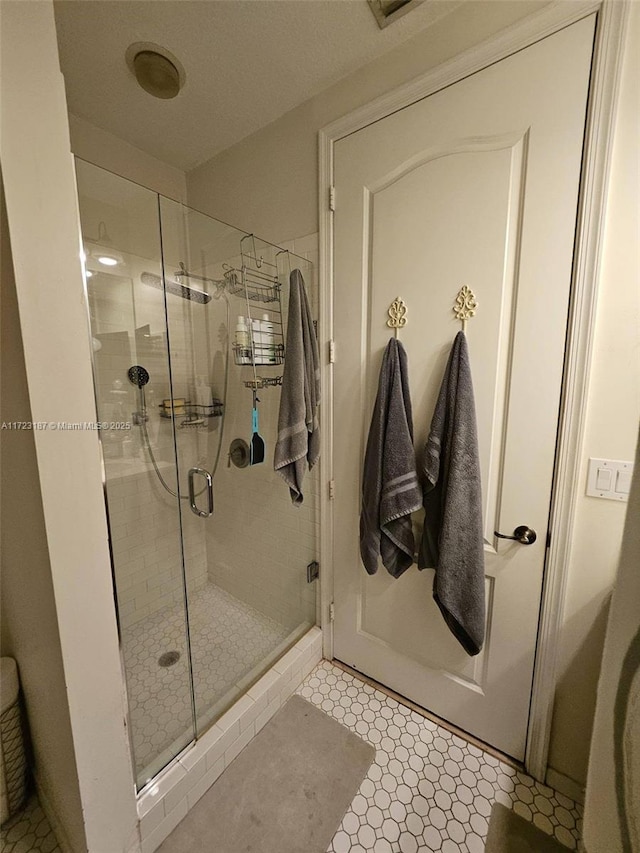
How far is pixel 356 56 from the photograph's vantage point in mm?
1232

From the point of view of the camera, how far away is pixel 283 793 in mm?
1150

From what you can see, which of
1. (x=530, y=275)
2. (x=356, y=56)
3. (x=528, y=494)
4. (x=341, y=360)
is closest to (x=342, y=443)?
(x=341, y=360)

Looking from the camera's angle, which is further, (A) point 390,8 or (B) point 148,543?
(B) point 148,543

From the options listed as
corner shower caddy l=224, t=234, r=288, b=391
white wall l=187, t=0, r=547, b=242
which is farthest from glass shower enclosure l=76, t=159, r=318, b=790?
white wall l=187, t=0, r=547, b=242

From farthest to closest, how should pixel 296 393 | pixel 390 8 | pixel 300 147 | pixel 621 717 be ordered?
pixel 300 147, pixel 296 393, pixel 390 8, pixel 621 717

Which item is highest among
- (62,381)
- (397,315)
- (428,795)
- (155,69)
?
(155,69)

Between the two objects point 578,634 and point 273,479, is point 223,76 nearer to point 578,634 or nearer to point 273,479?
point 273,479

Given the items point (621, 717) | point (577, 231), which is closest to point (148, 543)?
point (621, 717)

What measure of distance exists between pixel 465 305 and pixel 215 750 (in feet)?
5.93

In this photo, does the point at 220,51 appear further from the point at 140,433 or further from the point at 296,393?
the point at 140,433

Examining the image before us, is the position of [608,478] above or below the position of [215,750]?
above

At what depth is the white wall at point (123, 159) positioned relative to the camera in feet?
4.99

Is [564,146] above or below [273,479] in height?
above

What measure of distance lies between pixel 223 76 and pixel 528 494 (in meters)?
1.95
